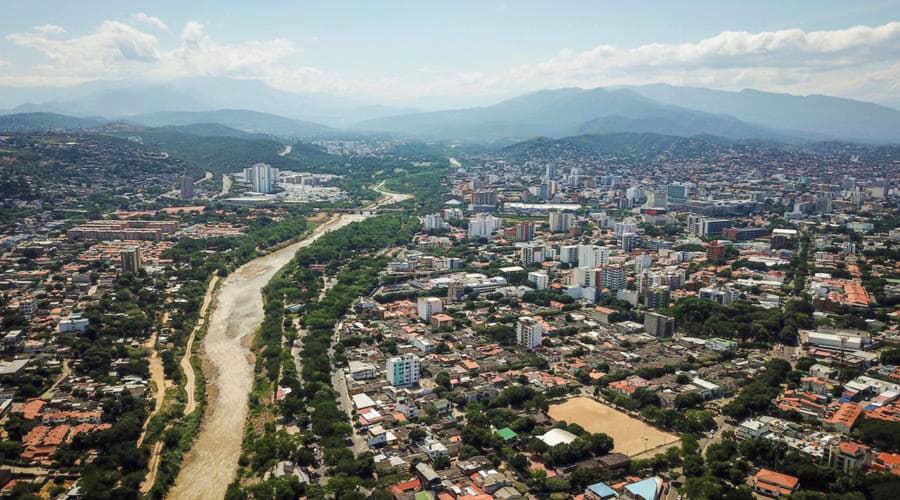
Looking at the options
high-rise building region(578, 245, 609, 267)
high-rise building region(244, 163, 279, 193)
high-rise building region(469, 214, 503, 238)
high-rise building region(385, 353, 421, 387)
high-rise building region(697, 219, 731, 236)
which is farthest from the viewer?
high-rise building region(244, 163, 279, 193)

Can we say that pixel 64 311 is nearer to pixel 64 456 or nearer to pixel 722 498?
pixel 64 456

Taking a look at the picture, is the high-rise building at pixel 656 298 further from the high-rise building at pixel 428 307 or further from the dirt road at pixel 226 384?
the dirt road at pixel 226 384

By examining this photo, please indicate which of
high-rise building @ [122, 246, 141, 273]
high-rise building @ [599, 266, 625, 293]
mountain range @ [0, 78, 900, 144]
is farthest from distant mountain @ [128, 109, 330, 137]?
high-rise building @ [599, 266, 625, 293]

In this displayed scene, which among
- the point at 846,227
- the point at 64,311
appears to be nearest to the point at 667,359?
the point at 64,311

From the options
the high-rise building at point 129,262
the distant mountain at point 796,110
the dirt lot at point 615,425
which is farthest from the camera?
the distant mountain at point 796,110

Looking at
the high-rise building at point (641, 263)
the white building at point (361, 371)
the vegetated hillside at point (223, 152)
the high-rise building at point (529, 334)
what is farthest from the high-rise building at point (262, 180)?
the white building at point (361, 371)

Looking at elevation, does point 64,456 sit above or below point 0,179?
below

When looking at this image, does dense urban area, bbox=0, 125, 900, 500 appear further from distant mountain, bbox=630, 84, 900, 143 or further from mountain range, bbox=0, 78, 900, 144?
distant mountain, bbox=630, 84, 900, 143
